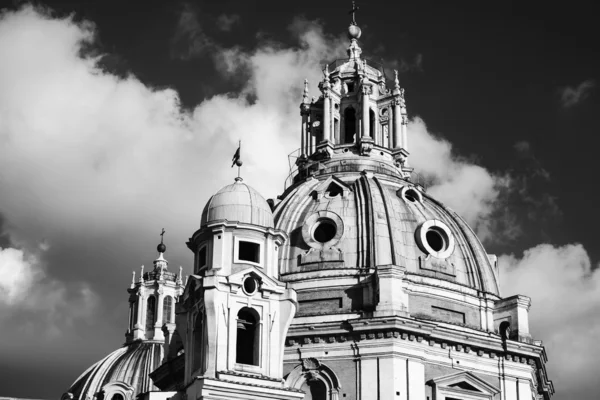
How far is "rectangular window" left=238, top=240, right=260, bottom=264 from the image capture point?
52.1 meters

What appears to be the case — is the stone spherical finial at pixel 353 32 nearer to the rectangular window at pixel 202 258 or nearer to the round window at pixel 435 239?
the round window at pixel 435 239

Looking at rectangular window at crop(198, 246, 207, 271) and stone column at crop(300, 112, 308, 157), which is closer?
rectangular window at crop(198, 246, 207, 271)

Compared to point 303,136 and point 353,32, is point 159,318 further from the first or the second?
point 353,32

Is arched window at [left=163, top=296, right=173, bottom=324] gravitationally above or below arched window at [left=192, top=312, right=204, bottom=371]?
above

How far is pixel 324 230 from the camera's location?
60344mm

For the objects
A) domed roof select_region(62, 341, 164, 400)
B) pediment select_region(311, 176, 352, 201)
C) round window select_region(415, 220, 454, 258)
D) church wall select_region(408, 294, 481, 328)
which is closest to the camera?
church wall select_region(408, 294, 481, 328)

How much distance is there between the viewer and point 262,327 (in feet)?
166

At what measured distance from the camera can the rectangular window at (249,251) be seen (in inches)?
2052

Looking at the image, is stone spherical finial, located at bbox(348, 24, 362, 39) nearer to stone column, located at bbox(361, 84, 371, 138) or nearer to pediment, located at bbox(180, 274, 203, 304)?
stone column, located at bbox(361, 84, 371, 138)

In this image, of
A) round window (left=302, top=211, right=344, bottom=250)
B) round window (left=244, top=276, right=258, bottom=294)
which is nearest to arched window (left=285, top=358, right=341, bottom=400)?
round window (left=244, top=276, right=258, bottom=294)

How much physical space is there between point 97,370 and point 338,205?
35.5m

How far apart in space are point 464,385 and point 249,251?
1318 centimetres

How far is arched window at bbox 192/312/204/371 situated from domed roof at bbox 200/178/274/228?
4.60 m

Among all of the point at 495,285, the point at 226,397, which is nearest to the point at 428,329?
the point at 495,285
